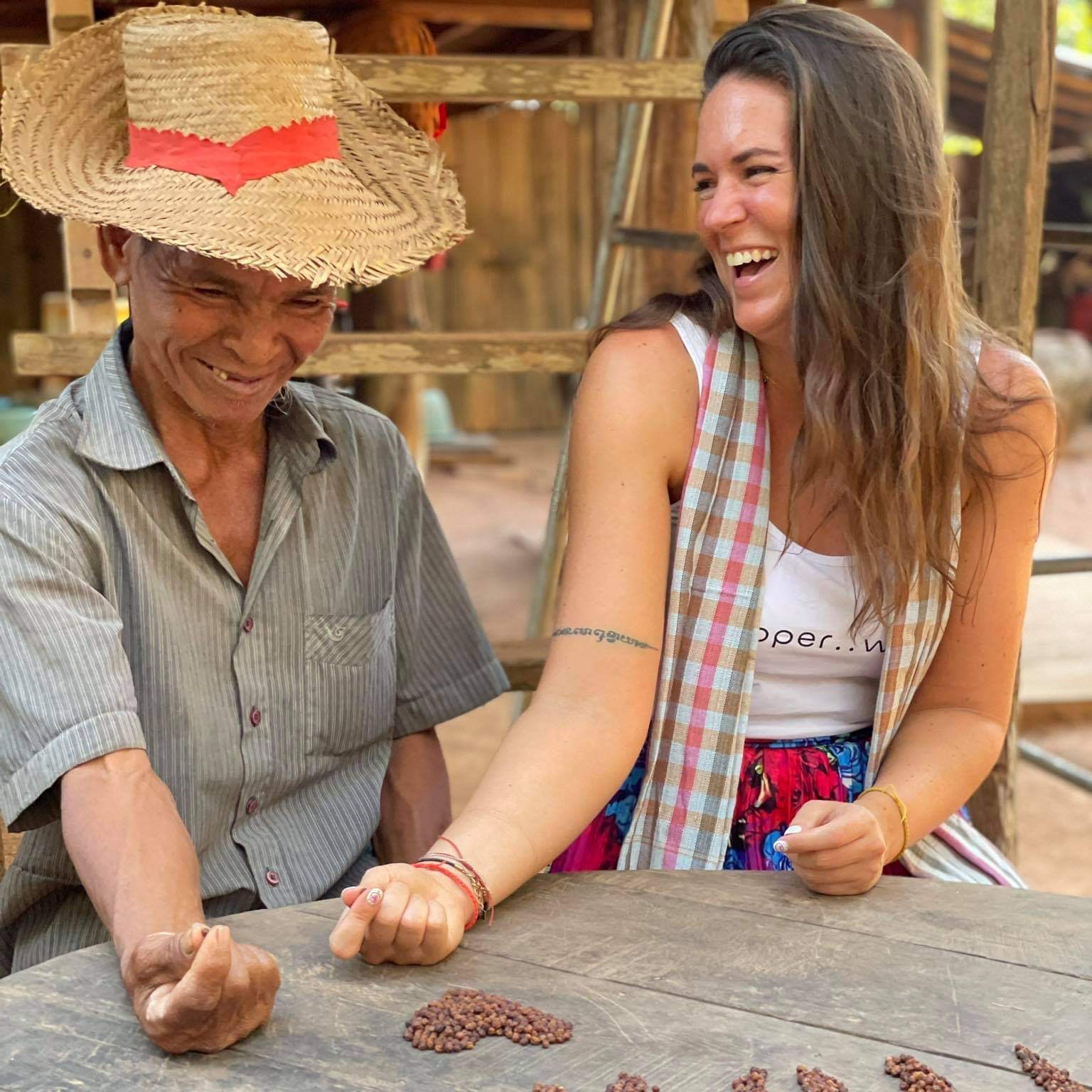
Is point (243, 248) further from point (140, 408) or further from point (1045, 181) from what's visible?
point (1045, 181)

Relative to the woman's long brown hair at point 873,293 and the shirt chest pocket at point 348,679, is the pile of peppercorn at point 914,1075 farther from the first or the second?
the shirt chest pocket at point 348,679

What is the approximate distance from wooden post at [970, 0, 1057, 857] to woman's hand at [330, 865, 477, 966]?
5.50ft

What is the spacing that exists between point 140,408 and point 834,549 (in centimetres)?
106

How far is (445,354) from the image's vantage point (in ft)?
8.57

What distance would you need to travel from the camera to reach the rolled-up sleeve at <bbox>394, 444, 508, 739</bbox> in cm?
233

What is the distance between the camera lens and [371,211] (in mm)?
2084

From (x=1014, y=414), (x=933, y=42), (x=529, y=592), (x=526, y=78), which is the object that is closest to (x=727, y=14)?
(x=526, y=78)

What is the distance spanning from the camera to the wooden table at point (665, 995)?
1438 millimetres

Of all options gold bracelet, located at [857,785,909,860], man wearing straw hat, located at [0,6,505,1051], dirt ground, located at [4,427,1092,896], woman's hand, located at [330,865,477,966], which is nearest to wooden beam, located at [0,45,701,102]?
man wearing straw hat, located at [0,6,505,1051]

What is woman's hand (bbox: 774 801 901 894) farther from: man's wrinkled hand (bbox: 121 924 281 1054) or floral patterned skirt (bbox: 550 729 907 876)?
man's wrinkled hand (bbox: 121 924 281 1054)

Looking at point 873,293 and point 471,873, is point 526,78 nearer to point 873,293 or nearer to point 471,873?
point 873,293

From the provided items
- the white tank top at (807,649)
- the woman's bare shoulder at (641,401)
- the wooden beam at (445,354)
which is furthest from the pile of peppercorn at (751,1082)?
the wooden beam at (445,354)

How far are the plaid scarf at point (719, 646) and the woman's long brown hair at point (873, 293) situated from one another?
0.08 metres

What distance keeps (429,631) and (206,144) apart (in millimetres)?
851
